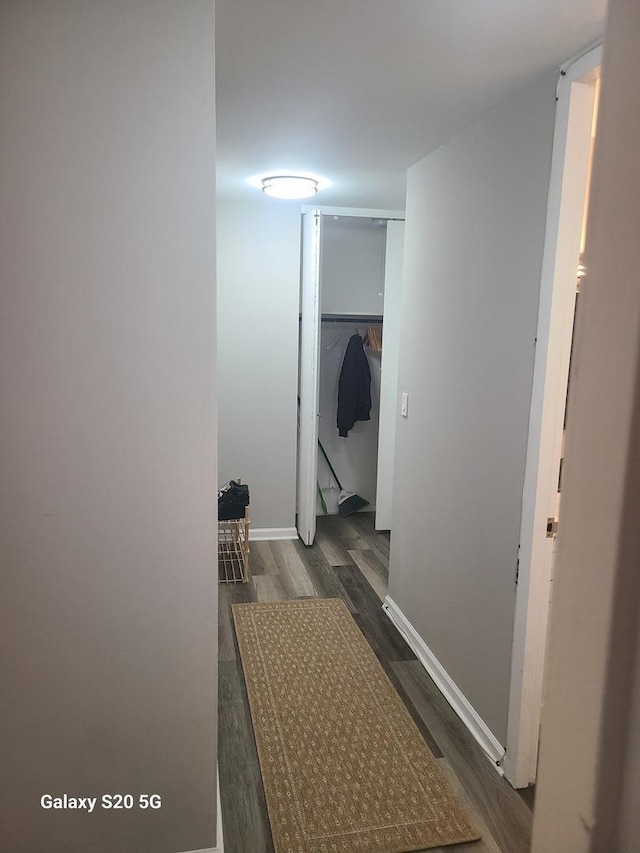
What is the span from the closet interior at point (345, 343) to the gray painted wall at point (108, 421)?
8.46ft

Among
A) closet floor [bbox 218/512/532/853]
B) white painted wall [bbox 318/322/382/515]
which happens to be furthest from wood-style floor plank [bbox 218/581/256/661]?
white painted wall [bbox 318/322/382/515]

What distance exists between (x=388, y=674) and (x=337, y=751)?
0.61m

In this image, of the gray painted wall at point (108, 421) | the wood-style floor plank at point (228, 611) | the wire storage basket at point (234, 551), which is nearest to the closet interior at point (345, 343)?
the wire storage basket at point (234, 551)

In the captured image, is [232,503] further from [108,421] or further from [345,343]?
[108,421]

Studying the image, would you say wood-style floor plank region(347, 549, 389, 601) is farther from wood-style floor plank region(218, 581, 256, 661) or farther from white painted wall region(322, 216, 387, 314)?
white painted wall region(322, 216, 387, 314)

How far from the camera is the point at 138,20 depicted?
1.47 meters

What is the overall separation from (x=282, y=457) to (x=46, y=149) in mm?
3235

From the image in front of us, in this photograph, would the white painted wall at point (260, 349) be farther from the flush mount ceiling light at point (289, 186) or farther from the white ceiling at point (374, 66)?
the white ceiling at point (374, 66)

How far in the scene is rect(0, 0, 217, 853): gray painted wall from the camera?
147 cm

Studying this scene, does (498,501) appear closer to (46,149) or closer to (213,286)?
(213,286)

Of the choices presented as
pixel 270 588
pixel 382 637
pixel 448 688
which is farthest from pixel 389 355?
pixel 448 688

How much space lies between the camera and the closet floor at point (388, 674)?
2012 mm

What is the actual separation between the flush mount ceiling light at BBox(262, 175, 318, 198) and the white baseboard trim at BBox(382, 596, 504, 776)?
7.87 ft

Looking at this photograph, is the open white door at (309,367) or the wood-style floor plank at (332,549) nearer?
the open white door at (309,367)
